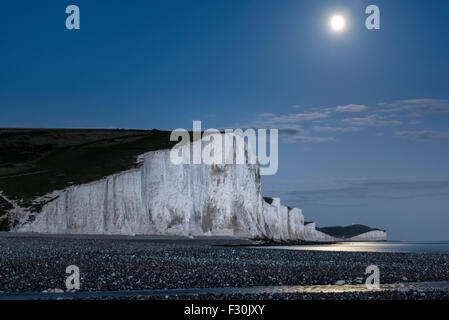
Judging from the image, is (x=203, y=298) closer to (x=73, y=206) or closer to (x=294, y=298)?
(x=294, y=298)

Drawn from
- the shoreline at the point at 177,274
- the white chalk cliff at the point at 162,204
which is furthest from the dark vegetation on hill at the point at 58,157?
the shoreline at the point at 177,274

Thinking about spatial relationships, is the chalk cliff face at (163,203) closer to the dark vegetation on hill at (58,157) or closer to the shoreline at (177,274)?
the dark vegetation on hill at (58,157)

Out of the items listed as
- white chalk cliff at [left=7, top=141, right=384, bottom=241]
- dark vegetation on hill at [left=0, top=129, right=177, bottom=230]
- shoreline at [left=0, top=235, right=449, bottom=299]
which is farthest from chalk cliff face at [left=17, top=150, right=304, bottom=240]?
shoreline at [left=0, top=235, right=449, bottom=299]

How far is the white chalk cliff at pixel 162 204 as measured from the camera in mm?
66062

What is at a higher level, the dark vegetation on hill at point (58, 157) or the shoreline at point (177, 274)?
the dark vegetation on hill at point (58, 157)

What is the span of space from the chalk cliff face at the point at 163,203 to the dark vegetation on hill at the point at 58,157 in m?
2.76

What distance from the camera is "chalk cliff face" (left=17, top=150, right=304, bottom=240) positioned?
6625 cm

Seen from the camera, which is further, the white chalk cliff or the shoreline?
the white chalk cliff

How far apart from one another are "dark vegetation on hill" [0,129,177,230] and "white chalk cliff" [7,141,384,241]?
2588 mm

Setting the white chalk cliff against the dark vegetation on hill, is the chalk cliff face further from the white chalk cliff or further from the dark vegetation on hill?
the dark vegetation on hill

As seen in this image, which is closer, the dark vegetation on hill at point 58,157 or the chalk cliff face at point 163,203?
the chalk cliff face at point 163,203

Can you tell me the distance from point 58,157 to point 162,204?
34.6 metres

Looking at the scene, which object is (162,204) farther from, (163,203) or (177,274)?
(177,274)
